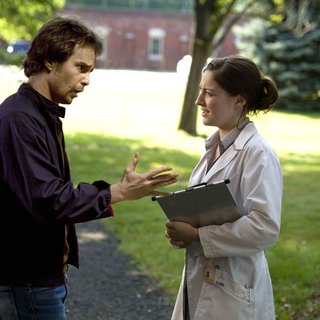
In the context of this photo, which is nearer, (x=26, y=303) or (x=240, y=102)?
(x=26, y=303)

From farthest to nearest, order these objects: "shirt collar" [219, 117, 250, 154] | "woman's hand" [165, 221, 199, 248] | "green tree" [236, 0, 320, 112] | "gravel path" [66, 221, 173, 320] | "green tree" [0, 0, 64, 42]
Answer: "green tree" [236, 0, 320, 112], "green tree" [0, 0, 64, 42], "gravel path" [66, 221, 173, 320], "shirt collar" [219, 117, 250, 154], "woman's hand" [165, 221, 199, 248]

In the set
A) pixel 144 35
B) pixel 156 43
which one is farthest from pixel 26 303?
pixel 156 43

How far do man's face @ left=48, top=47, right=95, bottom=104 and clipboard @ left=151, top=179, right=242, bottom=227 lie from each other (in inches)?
21.9

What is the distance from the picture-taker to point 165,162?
42.2 ft

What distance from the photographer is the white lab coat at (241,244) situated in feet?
8.90

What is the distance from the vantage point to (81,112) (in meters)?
21.6

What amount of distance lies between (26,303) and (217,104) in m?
1.16

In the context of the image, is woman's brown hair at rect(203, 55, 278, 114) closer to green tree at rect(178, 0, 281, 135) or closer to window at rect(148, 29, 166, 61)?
green tree at rect(178, 0, 281, 135)

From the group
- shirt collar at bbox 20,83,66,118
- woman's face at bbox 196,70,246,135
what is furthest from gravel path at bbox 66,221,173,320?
shirt collar at bbox 20,83,66,118

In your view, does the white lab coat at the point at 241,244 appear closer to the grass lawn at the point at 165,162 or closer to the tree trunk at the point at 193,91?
the grass lawn at the point at 165,162

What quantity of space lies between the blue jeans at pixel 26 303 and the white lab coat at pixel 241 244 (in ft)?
2.29

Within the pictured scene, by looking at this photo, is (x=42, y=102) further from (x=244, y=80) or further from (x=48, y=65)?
(x=244, y=80)

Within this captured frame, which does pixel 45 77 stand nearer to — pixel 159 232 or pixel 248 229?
pixel 248 229

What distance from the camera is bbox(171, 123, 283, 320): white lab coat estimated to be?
2.71 m
